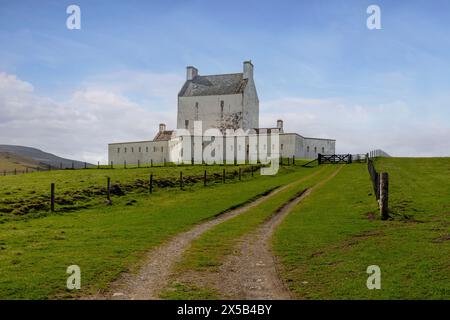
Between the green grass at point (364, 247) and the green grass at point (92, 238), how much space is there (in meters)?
4.91

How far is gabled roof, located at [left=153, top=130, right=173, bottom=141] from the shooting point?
82.3 meters

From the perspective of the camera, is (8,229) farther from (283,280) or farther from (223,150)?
(223,150)

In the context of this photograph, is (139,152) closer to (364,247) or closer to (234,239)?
(234,239)

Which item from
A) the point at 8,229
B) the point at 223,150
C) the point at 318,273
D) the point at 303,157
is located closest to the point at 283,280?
the point at 318,273

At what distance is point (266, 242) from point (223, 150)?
58429mm

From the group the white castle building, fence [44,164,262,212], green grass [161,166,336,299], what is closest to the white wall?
the white castle building

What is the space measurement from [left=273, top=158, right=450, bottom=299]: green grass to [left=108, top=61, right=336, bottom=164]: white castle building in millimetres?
48309

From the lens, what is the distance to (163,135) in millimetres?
84125

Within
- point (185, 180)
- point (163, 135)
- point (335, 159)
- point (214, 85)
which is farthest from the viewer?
point (163, 135)

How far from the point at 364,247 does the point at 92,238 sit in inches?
414

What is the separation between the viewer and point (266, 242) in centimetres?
1561

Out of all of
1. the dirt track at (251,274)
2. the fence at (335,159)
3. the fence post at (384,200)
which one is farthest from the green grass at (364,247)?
the fence at (335,159)

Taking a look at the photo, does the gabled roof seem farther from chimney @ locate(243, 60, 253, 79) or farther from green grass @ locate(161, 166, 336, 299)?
green grass @ locate(161, 166, 336, 299)

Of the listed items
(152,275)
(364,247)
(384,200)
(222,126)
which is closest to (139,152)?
(222,126)
